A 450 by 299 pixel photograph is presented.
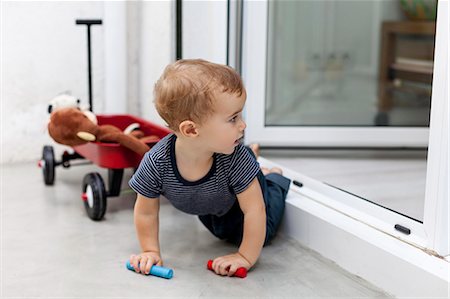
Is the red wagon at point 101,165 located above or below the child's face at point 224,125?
below

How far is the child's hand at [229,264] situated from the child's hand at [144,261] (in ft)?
0.41

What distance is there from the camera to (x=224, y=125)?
123cm

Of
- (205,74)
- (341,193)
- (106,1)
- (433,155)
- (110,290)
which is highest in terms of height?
(106,1)

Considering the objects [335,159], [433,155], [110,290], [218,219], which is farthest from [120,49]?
[433,155]

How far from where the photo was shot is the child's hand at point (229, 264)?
1.30 m

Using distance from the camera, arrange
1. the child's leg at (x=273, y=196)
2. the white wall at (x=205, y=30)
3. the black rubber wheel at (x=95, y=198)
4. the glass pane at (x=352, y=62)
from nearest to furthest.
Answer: the child's leg at (x=273, y=196) → the black rubber wheel at (x=95, y=198) → the white wall at (x=205, y=30) → the glass pane at (x=352, y=62)

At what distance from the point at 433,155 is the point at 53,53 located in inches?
54.9

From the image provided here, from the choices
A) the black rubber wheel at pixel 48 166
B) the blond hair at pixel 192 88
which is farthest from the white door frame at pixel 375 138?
the black rubber wheel at pixel 48 166

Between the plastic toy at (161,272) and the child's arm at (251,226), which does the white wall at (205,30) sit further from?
the plastic toy at (161,272)

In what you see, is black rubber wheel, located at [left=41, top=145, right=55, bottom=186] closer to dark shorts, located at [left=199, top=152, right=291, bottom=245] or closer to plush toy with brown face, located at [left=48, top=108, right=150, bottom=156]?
plush toy with brown face, located at [left=48, top=108, right=150, bottom=156]

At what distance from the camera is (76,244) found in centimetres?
147

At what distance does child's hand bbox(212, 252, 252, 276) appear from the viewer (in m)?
1.30

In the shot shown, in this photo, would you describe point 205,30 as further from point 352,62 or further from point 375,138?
point 352,62

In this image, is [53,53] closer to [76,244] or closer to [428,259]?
[76,244]
